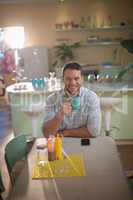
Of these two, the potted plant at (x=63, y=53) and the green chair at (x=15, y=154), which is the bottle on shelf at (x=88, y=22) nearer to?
the potted plant at (x=63, y=53)

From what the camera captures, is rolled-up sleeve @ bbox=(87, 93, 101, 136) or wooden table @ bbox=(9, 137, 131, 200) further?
rolled-up sleeve @ bbox=(87, 93, 101, 136)

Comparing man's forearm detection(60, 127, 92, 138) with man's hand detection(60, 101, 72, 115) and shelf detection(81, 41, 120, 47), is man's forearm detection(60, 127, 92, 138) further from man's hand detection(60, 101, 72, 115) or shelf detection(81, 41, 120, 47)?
shelf detection(81, 41, 120, 47)

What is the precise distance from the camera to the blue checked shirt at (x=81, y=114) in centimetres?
242

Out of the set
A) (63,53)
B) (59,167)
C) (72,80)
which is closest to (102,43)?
(63,53)

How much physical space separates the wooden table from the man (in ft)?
1.79

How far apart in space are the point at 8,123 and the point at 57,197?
427cm

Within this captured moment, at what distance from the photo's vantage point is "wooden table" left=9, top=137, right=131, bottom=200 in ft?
4.55

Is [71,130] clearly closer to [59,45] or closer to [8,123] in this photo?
[8,123]

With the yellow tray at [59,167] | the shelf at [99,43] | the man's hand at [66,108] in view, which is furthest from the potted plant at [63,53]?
the yellow tray at [59,167]

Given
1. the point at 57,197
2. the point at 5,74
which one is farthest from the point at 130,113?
the point at 5,74

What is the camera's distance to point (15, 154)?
6.72ft

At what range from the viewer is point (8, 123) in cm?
552

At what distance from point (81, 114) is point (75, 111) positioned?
65 millimetres

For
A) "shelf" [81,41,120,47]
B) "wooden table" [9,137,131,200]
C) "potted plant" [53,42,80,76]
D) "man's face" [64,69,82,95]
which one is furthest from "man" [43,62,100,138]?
"shelf" [81,41,120,47]
